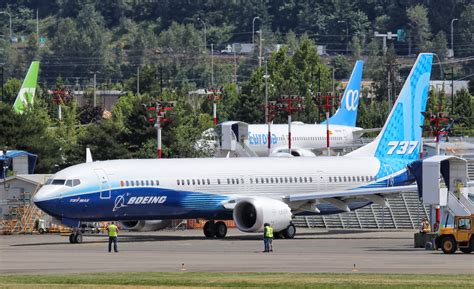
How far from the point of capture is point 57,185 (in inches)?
2830

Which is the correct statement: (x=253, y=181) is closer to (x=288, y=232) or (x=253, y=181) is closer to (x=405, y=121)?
(x=288, y=232)

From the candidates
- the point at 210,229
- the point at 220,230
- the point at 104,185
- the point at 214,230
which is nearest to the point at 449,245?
the point at 104,185

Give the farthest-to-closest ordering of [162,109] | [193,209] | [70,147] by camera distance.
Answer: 1. [70,147]
2. [162,109]
3. [193,209]

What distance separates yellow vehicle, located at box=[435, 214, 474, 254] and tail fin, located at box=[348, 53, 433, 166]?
23679 mm

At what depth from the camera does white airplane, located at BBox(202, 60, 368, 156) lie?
12688cm

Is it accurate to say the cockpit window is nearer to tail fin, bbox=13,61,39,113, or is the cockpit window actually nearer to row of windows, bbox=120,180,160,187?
row of windows, bbox=120,180,160,187

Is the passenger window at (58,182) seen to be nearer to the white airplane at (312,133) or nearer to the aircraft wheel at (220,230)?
the aircraft wheel at (220,230)

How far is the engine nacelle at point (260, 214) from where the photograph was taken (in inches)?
2963

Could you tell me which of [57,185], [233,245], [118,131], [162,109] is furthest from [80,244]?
[118,131]

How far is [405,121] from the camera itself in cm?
8675

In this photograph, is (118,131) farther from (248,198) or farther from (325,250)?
(325,250)

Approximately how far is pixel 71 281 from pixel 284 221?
28.6 m

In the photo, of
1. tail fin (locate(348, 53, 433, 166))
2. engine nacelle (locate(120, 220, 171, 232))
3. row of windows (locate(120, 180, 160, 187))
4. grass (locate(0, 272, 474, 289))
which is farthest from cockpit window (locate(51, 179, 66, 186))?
tail fin (locate(348, 53, 433, 166))

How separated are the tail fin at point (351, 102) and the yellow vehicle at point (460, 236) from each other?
7380 centimetres
